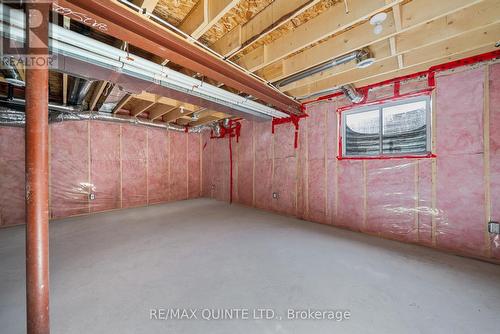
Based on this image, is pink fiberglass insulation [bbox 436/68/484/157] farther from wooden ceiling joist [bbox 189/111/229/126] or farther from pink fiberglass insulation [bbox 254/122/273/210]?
wooden ceiling joist [bbox 189/111/229/126]

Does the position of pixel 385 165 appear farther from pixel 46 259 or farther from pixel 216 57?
pixel 46 259

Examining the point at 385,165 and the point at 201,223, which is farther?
the point at 201,223

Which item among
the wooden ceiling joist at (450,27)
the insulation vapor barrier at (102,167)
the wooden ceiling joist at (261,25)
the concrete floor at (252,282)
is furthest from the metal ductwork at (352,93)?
the insulation vapor barrier at (102,167)

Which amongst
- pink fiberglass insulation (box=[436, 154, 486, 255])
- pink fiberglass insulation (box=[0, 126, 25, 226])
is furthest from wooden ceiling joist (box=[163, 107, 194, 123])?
pink fiberglass insulation (box=[436, 154, 486, 255])

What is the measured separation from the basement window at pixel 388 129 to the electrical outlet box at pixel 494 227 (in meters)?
0.95

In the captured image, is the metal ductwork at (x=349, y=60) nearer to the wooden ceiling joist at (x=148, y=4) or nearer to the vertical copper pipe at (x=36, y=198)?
the wooden ceiling joist at (x=148, y=4)

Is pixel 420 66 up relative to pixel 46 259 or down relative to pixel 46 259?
up

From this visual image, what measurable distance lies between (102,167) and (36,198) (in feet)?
13.2

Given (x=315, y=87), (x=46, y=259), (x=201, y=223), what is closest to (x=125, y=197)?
(x=201, y=223)

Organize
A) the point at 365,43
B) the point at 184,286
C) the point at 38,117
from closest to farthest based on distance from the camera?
the point at 38,117 < the point at 184,286 < the point at 365,43

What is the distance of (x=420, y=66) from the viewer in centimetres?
238

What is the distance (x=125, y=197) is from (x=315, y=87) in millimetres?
4740

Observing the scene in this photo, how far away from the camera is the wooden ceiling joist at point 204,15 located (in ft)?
4.77

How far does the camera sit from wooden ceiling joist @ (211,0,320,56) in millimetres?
1552
